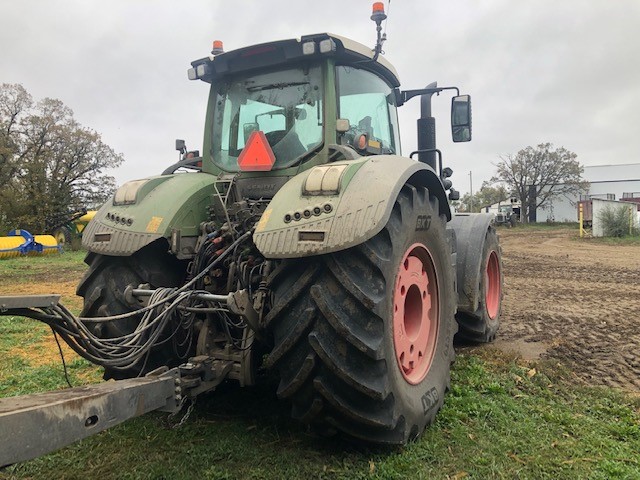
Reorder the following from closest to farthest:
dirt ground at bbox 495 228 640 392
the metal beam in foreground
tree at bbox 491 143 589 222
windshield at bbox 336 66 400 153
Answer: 1. the metal beam in foreground
2. windshield at bbox 336 66 400 153
3. dirt ground at bbox 495 228 640 392
4. tree at bbox 491 143 589 222

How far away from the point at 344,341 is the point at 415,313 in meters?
0.90

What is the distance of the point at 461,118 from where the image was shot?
4566 millimetres

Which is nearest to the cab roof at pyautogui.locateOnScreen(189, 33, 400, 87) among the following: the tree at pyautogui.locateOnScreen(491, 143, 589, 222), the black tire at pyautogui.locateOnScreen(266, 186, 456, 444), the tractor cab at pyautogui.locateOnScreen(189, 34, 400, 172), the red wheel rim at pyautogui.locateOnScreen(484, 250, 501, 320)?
the tractor cab at pyautogui.locateOnScreen(189, 34, 400, 172)

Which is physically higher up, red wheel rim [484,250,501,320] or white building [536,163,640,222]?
white building [536,163,640,222]

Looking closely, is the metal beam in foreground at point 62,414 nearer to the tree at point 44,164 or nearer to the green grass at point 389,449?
the green grass at point 389,449

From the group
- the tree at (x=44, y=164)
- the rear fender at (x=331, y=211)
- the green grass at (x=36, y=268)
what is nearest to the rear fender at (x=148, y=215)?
the rear fender at (x=331, y=211)

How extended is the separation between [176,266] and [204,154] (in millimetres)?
1002

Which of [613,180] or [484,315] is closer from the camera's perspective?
[484,315]

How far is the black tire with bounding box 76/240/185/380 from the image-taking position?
3.03 metres

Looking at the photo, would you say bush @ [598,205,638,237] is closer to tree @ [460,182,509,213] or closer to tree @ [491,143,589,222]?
tree @ [491,143,589,222]

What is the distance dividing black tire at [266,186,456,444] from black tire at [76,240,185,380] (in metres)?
1.02

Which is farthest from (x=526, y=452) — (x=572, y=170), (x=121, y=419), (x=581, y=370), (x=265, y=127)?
(x=572, y=170)

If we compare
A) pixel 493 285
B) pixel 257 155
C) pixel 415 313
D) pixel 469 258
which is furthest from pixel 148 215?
pixel 493 285

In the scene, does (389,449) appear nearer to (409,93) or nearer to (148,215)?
A: (148,215)
